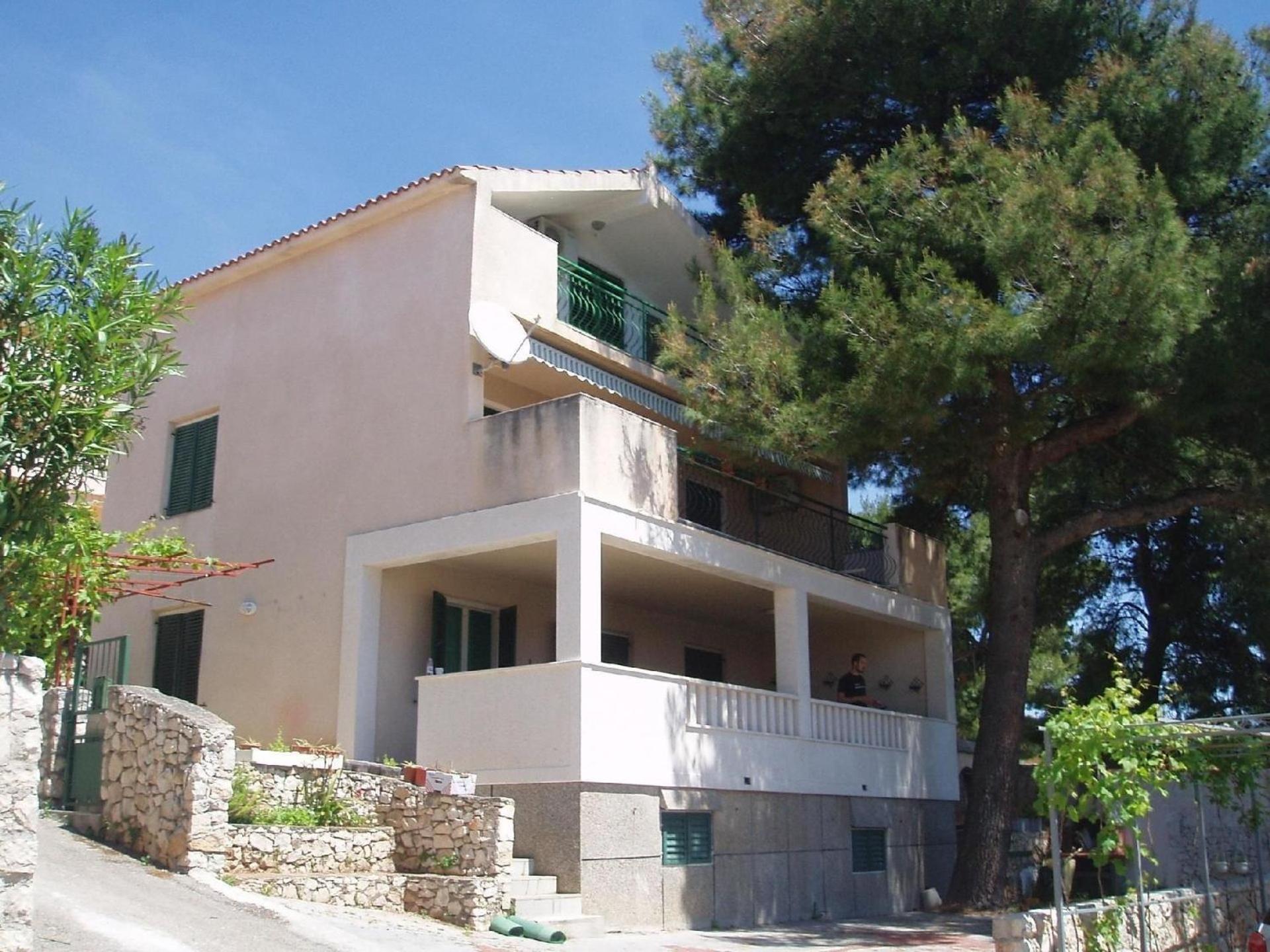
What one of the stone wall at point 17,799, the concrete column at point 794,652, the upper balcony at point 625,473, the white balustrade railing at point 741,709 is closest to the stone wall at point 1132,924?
the white balustrade railing at point 741,709

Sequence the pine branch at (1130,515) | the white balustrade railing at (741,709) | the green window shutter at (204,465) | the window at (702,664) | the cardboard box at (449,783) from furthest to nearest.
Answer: the window at (702,664)
the green window shutter at (204,465)
the pine branch at (1130,515)
the white balustrade railing at (741,709)
the cardboard box at (449,783)

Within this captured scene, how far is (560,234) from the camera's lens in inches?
763

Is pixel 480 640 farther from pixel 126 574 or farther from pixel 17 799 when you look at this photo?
pixel 17 799

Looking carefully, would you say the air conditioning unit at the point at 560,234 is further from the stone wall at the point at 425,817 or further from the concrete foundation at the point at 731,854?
the stone wall at the point at 425,817

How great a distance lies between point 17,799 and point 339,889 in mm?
4899

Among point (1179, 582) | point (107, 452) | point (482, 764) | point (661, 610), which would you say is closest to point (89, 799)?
point (482, 764)

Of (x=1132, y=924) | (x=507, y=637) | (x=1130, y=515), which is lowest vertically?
(x=1132, y=924)

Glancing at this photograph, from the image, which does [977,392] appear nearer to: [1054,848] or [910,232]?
[910,232]

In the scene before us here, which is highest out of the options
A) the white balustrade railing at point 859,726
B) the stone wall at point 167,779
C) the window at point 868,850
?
the white balustrade railing at point 859,726

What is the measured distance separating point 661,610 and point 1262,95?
35.6 feet

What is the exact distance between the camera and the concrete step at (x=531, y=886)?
41.2 ft

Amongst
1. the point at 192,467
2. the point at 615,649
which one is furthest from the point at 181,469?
the point at 615,649

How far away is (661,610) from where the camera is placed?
19938 millimetres

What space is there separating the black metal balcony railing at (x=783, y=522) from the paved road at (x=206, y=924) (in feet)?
20.0
